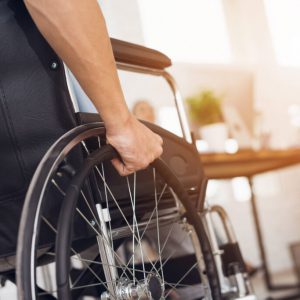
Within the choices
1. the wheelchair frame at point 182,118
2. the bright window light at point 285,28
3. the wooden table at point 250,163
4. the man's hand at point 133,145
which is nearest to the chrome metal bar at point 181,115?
the wheelchair frame at point 182,118

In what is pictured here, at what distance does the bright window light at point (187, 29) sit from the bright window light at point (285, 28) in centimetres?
48

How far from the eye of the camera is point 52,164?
795 millimetres

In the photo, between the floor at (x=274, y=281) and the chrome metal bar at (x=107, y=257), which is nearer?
the chrome metal bar at (x=107, y=257)

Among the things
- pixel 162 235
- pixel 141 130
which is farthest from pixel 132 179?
pixel 162 235

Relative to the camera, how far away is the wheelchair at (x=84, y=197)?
2.48ft

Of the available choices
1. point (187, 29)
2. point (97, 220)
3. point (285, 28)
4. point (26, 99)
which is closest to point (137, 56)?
point (26, 99)

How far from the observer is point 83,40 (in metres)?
0.84

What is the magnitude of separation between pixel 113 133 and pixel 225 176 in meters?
2.00

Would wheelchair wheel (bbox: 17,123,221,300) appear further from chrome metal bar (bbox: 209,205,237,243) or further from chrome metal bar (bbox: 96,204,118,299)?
chrome metal bar (bbox: 209,205,237,243)

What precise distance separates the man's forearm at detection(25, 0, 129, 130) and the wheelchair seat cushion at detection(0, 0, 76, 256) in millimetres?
98

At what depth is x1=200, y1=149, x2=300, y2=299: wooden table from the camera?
2578 millimetres

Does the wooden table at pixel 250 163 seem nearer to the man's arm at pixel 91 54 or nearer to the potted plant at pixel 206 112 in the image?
the potted plant at pixel 206 112

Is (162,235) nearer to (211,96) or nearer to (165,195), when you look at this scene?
(165,195)

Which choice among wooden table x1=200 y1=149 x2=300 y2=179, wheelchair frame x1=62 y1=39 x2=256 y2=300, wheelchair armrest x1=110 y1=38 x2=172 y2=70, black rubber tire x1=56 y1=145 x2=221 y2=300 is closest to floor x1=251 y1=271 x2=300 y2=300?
wooden table x1=200 y1=149 x2=300 y2=179
